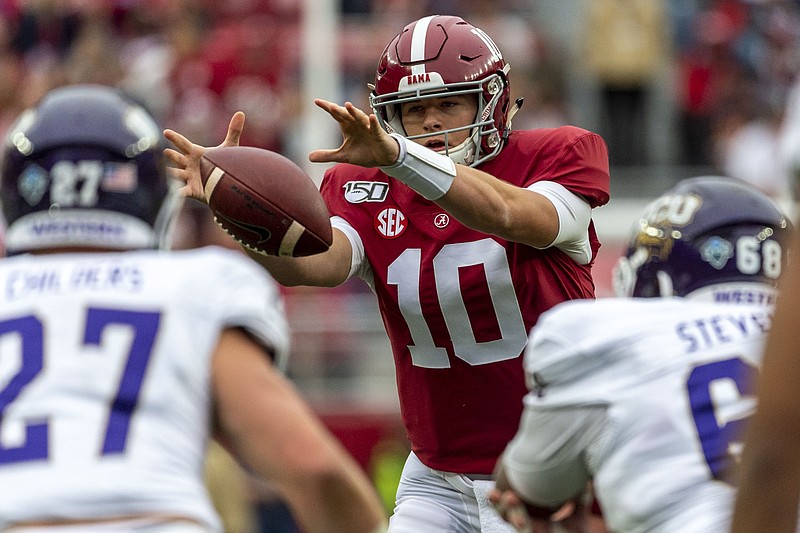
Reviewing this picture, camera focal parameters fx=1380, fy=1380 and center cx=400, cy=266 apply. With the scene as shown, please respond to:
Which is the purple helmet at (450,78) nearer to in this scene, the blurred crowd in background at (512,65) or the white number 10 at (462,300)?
the white number 10 at (462,300)

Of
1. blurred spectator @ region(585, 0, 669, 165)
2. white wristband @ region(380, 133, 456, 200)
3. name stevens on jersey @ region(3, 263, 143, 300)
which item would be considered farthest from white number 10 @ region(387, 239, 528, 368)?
blurred spectator @ region(585, 0, 669, 165)

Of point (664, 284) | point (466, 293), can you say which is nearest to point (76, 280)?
point (664, 284)

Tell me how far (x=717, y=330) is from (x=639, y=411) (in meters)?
0.25

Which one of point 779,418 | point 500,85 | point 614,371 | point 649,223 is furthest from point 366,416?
point 779,418

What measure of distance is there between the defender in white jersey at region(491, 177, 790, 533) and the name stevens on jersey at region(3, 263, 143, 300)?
2.51ft

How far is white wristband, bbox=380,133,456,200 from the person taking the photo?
3.51 metres

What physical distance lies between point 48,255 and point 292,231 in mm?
846

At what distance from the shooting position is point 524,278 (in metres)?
Answer: 3.96

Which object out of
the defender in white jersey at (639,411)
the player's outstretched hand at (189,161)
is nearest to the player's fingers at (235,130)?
the player's outstretched hand at (189,161)

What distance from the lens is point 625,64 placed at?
1146cm

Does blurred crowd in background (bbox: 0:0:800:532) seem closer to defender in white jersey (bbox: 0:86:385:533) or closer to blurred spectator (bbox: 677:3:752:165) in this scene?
blurred spectator (bbox: 677:3:752:165)

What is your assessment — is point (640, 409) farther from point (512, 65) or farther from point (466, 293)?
point (512, 65)

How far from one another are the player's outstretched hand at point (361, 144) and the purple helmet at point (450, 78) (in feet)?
1.64

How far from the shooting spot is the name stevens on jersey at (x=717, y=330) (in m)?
2.56
